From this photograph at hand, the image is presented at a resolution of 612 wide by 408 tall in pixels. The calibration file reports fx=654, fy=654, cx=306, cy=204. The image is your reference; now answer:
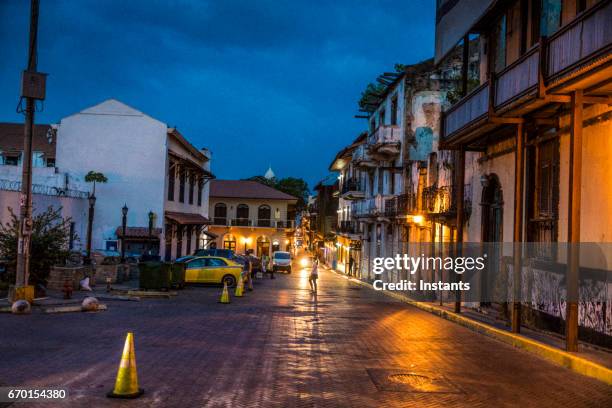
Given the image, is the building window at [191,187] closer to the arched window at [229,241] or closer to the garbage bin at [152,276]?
the arched window at [229,241]

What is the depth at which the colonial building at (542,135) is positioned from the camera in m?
11.6

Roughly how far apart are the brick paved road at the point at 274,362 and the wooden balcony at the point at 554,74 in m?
4.95

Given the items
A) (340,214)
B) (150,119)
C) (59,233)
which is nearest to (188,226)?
(150,119)

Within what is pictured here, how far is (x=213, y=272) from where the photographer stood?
28.5m

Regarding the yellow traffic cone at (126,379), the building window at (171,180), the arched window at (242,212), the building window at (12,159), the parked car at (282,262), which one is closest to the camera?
the yellow traffic cone at (126,379)

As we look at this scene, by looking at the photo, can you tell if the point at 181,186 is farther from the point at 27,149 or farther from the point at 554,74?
the point at 554,74

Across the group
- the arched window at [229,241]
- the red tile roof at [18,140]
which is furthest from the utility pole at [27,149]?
the arched window at [229,241]

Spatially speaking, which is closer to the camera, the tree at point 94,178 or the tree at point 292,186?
the tree at point 94,178

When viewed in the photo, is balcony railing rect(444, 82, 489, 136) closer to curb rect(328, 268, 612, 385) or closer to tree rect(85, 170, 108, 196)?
curb rect(328, 268, 612, 385)

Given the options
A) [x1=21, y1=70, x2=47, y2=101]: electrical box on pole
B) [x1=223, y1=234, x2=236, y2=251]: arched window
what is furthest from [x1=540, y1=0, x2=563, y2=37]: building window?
[x1=223, y1=234, x2=236, y2=251]: arched window

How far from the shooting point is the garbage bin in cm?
2370

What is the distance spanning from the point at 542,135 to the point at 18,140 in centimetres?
3529

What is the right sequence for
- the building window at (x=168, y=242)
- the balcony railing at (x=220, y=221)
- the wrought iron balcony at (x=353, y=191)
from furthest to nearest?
the balcony railing at (x=220, y=221)
the wrought iron balcony at (x=353, y=191)
the building window at (x=168, y=242)

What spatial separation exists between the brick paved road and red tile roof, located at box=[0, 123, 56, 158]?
2666cm
